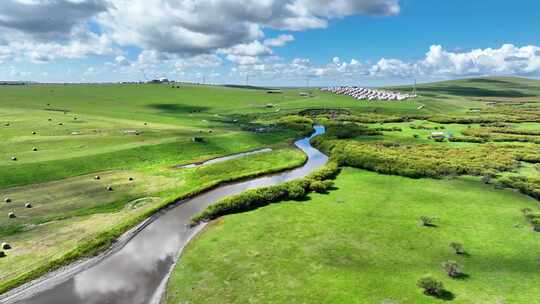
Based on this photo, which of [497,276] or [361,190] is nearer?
[497,276]

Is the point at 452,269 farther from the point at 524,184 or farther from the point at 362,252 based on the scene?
the point at 524,184

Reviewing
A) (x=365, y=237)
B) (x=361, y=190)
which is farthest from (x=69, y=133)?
(x=365, y=237)

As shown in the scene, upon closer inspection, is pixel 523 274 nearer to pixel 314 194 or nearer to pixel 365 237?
pixel 365 237

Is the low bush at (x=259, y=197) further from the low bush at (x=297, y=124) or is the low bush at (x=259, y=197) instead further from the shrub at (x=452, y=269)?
the low bush at (x=297, y=124)

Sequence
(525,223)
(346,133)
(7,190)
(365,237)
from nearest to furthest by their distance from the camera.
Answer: (365,237), (525,223), (7,190), (346,133)

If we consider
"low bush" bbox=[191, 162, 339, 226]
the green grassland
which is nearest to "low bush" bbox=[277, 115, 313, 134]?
the green grassland

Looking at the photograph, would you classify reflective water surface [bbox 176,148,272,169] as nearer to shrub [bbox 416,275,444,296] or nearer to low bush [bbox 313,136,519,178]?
low bush [bbox 313,136,519,178]
